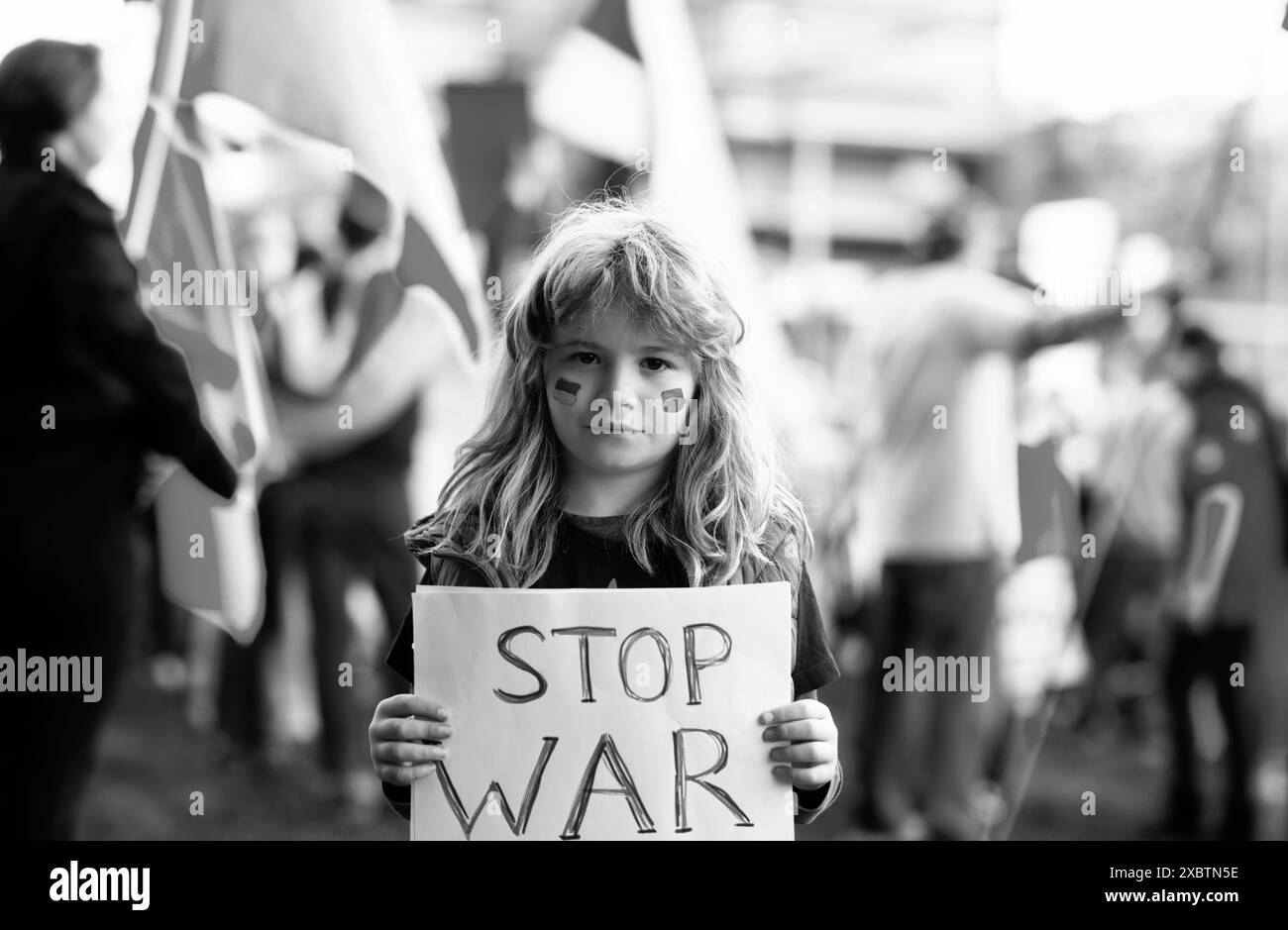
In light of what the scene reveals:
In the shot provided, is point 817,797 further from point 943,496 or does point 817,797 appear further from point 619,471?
point 943,496

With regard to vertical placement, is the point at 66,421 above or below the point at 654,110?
below

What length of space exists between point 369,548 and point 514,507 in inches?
68.7

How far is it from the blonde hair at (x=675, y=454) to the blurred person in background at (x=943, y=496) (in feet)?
5.16

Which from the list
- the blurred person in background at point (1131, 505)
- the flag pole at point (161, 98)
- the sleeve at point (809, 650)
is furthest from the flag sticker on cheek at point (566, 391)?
the blurred person in background at point (1131, 505)

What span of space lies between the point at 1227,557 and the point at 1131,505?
33cm

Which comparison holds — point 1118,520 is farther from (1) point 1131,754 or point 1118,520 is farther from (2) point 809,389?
(2) point 809,389

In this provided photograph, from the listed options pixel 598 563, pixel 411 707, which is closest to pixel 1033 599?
pixel 598 563

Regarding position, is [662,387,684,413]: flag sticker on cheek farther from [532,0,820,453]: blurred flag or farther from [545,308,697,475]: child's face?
[532,0,820,453]: blurred flag

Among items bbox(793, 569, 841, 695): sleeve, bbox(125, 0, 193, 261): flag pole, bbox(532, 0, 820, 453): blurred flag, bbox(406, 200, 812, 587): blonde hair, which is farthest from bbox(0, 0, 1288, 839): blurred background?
bbox(793, 569, 841, 695): sleeve

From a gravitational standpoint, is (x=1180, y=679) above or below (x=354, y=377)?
below

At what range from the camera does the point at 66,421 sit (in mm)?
2109
